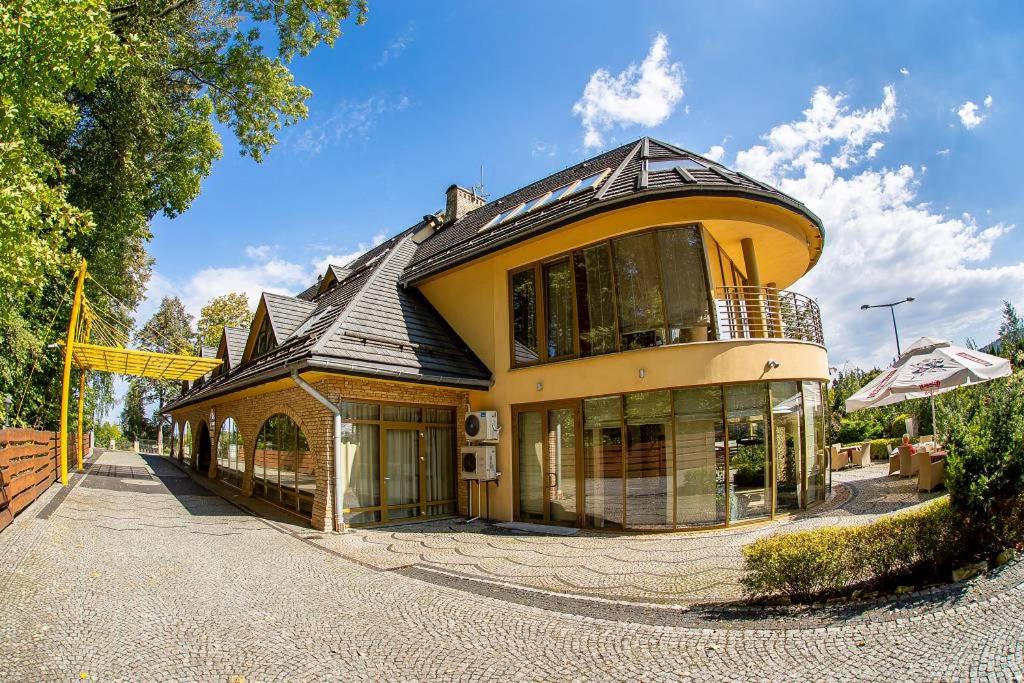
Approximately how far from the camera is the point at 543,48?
11078 millimetres

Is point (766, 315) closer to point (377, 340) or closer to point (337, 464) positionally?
point (377, 340)

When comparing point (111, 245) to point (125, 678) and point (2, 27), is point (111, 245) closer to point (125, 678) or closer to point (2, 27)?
point (2, 27)

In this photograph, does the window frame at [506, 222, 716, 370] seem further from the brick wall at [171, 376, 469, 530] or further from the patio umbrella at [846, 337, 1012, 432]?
the patio umbrella at [846, 337, 1012, 432]

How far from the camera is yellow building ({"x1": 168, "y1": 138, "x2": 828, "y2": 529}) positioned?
31.3ft

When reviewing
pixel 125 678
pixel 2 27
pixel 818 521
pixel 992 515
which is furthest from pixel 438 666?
pixel 2 27

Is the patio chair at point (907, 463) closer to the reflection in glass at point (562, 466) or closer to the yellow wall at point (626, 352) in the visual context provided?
the yellow wall at point (626, 352)

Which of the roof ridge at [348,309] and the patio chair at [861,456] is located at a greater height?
the roof ridge at [348,309]

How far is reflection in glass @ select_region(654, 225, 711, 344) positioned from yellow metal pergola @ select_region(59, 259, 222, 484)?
13927 millimetres

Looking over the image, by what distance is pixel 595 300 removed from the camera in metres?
10.7

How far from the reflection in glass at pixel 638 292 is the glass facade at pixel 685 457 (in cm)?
108

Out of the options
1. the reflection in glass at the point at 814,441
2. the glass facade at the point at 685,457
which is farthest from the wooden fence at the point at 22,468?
the reflection in glass at the point at 814,441

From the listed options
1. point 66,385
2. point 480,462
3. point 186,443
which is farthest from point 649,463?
point 186,443

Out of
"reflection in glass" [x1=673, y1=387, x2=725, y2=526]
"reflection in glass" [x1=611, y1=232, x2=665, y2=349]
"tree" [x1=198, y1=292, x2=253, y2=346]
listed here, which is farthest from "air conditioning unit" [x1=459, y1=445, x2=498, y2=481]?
"tree" [x1=198, y1=292, x2=253, y2=346]

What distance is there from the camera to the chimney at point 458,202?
728 inches
